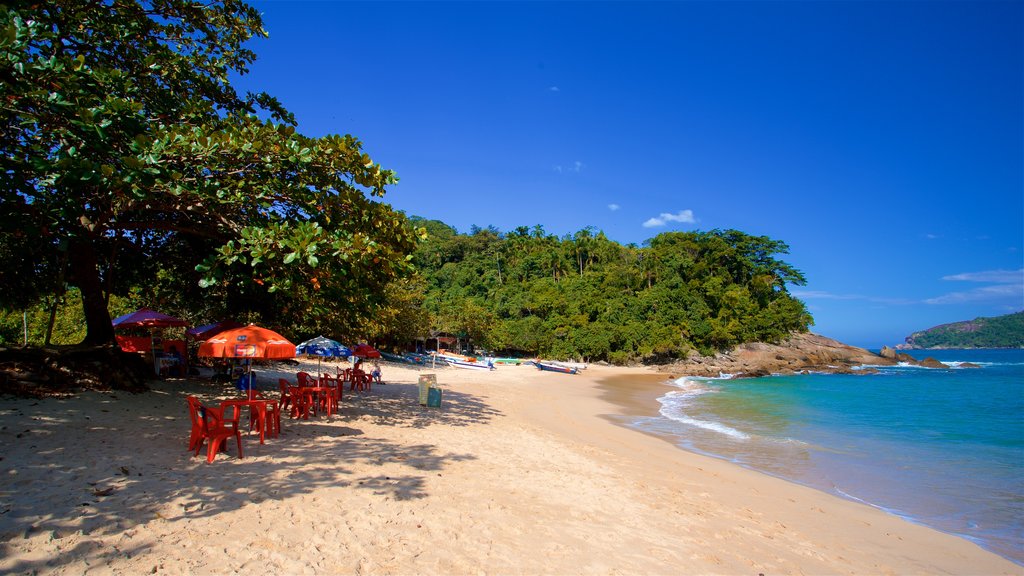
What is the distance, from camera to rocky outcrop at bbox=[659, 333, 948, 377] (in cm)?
5184

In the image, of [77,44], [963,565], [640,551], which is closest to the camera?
[640,551]

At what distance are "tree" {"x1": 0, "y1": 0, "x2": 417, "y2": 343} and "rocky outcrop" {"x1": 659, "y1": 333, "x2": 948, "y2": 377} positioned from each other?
4734cm

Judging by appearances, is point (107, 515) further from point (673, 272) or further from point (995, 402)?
point (673, 272)

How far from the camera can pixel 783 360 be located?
57562 millimetres

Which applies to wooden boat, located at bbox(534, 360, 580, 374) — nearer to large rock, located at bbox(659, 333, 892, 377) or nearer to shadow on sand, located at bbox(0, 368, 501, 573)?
large rock, located at bbox(659, 333, 892, 377)

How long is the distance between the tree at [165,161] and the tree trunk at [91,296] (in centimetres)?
3

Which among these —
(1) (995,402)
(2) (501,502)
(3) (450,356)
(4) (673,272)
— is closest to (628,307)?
(4) (673,272)

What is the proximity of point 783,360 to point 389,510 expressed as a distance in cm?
6254

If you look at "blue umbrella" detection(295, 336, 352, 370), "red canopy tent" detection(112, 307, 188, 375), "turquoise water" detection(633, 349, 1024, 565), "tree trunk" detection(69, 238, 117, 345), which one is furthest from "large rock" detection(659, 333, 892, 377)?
"tree trunk" detection(69, 238, 117, 345)

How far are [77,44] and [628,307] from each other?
54.6 meters

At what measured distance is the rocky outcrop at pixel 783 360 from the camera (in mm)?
51844

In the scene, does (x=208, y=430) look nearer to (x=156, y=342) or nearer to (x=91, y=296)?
(x=91, y=296)

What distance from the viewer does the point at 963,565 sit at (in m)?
5.84

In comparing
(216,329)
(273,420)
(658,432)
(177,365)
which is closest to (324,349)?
(216,329)
